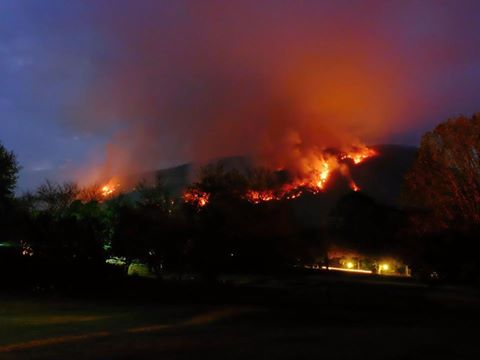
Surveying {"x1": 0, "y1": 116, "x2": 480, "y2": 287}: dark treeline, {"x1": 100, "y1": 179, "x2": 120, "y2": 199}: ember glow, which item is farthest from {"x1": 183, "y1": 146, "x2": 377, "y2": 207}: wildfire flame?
{"x1": 100, "y1": 179, "x2": 120, "y2": 199}: ember glow

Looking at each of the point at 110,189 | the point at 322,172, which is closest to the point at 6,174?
the point at 110,189

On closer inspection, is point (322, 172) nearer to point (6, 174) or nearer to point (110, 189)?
point (110, 189)

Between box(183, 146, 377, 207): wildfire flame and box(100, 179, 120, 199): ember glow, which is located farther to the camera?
box(183, 146, 377, 207): wildfire flame

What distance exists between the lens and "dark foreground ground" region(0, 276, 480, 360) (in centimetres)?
1070

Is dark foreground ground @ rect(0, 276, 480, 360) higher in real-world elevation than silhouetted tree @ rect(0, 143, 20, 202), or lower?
lower

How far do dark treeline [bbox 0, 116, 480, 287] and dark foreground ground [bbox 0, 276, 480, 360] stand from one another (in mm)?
3655

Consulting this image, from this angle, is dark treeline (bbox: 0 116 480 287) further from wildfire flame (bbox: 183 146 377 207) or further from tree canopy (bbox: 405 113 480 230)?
wildfire flame (bbox: 183 146 377 207)

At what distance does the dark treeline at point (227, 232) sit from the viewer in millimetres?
28078

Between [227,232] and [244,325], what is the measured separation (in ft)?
47.3

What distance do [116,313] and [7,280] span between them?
42.0 feet

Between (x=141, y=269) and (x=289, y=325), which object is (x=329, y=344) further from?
(x=141, y=269)

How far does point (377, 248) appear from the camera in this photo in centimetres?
5000

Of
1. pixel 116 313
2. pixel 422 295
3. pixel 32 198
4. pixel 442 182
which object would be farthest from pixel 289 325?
pixel 32 198

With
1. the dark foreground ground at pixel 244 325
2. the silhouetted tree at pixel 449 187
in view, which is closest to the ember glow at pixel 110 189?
the dark foreground ground at pixel 244 325
